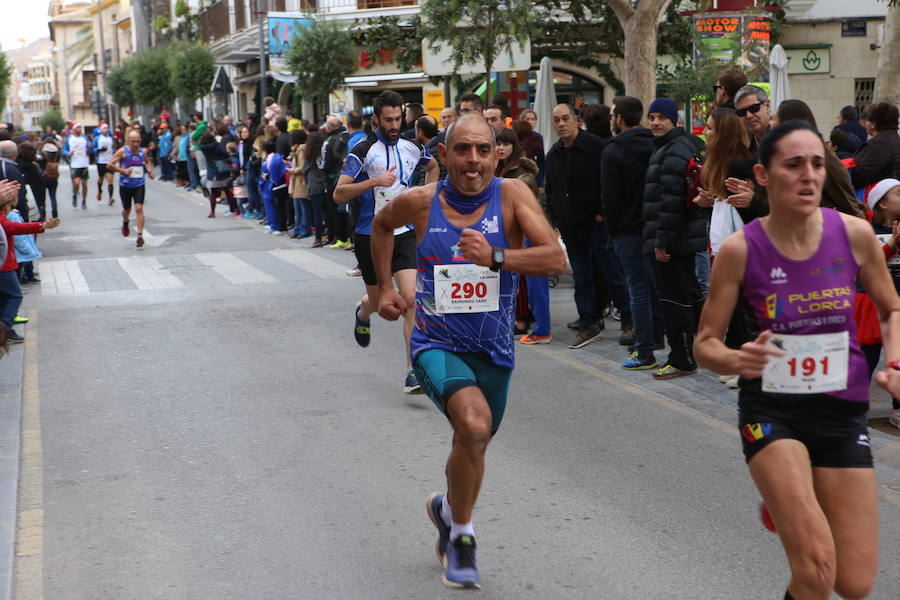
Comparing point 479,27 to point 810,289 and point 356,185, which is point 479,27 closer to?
point 356,185

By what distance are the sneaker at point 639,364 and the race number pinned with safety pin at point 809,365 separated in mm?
5397

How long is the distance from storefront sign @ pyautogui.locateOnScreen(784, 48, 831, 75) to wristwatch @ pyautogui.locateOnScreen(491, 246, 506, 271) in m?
28.0

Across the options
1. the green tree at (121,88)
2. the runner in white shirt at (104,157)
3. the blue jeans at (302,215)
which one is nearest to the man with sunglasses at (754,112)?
the blue jeans at (302,215)

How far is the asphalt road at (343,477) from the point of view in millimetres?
4852

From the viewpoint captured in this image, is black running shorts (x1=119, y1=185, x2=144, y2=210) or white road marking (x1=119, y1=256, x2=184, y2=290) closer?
white road marking (x1=119, y1=256, x2=184, y2=290)

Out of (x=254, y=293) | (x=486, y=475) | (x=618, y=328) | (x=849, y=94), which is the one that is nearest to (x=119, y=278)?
(x=254, y=293)

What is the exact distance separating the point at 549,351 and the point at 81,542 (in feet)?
17.6

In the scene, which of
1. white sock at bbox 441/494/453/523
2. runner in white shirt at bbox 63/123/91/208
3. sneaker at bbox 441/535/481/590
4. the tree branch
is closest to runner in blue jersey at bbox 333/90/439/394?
white sock at bbox 441/494/453/523

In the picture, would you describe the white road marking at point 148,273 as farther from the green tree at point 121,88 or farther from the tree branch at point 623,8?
the green tree at point 121,88

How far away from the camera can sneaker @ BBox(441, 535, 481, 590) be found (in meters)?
4.67

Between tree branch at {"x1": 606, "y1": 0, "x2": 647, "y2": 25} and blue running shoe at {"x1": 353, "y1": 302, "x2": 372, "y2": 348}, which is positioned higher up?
tree branch at {"x1": 606, "y1": 0, "x2": 647, "y2": 25}

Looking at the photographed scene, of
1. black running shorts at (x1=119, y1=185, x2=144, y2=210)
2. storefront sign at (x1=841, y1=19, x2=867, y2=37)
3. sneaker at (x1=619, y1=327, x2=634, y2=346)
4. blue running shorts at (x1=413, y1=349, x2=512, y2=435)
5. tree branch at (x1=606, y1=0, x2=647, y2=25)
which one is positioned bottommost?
sneaker at (x1=619, y1=327, x2=634, y2=346)

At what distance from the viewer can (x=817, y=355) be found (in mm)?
3686

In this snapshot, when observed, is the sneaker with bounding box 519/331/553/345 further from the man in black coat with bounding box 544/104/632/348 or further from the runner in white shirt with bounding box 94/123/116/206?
the runner in white shirt with bounding box 94/123/116/206
